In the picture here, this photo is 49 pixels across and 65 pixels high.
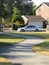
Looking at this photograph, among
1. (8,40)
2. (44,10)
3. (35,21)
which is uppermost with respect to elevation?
(8,40)

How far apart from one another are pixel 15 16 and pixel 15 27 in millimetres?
4116

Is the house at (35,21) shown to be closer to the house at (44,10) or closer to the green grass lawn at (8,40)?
Answer: the house at (44,10)

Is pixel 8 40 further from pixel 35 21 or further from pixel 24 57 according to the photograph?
pixel 35 21

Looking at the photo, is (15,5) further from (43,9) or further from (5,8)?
(43,9)

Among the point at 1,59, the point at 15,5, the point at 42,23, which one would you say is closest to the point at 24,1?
the point at 15,5

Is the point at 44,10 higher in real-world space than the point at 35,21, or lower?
higher

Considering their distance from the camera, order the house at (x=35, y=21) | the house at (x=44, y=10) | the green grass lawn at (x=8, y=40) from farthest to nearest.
Answer: 1. the house at (x=44, y=10)
2. the house at (x=35, y=21)
3. the green grass lawn at (x=8, y=40)

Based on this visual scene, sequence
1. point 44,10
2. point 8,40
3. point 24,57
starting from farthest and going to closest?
point 44,10
point 8,40
point 24,57

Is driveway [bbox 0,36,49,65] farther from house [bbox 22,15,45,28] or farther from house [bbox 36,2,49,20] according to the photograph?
house [bbox 36,2,49,20]

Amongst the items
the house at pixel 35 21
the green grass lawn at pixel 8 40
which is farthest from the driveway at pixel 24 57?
the house at pixel 35 21

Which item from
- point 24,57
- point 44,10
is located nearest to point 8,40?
point 24,57

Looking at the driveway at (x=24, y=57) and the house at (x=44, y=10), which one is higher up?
the driveway at (x=24, y=57)

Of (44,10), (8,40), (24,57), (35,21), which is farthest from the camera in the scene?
(44,10)

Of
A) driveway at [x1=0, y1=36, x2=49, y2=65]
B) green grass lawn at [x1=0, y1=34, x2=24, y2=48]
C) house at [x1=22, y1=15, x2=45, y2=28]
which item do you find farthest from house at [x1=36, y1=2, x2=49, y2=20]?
driveway at [x1=0, y1=36, x2=49, y2=65]
